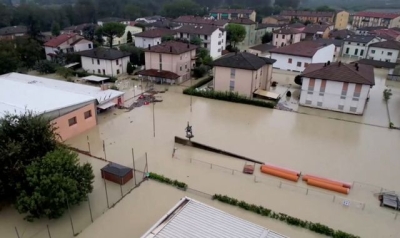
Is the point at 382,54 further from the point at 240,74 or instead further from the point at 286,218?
the point at 286,218

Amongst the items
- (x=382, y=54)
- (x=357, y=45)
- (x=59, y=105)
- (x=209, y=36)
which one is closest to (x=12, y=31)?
(x=209, y=36)

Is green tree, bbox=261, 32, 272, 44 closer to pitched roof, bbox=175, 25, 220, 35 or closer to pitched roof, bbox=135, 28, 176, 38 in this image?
pitched roof, bbox=175, 25, 220, 35

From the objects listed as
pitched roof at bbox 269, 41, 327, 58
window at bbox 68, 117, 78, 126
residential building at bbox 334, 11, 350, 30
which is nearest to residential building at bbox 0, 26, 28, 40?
window at bbox 68, 117, 78, 126

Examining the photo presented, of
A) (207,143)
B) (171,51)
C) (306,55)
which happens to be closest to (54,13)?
(171,51)

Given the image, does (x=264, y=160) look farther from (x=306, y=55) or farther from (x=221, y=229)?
(x=306, y=55)

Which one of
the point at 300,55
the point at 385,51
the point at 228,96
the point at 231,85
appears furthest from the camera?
the point at 385,51

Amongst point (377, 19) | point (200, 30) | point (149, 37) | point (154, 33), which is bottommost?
point (149, 37)
